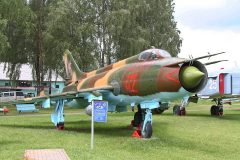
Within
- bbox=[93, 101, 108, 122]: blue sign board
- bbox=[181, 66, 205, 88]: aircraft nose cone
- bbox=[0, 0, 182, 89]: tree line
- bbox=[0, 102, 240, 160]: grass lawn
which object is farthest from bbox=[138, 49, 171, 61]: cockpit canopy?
bbox=[0, 0, 182, 89]: tree line

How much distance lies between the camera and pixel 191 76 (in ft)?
40.9

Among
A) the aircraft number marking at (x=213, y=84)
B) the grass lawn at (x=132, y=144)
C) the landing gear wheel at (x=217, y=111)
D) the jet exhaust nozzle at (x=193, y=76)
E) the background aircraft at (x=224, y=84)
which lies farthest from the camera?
the landing gear wheel at (x=217, y=111)

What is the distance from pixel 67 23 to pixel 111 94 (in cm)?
2355

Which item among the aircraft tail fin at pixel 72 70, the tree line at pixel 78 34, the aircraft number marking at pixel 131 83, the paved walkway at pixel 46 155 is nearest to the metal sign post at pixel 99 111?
the paved walkway at pixel 46 155

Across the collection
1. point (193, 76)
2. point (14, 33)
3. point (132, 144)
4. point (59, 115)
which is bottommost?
point (132, 144)

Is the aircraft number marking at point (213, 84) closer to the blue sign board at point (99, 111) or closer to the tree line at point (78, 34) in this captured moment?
the blue sign board at point (99, 111)

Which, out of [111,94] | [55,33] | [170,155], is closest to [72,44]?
[55,33]

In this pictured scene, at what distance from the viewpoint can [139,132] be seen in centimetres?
1524

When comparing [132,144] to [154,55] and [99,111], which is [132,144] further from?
[154,55]

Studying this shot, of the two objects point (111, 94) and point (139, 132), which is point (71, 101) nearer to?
point (111, 94)

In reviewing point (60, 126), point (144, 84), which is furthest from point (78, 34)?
point (144, 84)

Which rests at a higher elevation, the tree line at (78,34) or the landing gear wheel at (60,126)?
the tree line at (78,34)

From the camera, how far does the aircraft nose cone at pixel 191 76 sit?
12352 millimetres

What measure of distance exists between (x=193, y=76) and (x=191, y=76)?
0.30ft
